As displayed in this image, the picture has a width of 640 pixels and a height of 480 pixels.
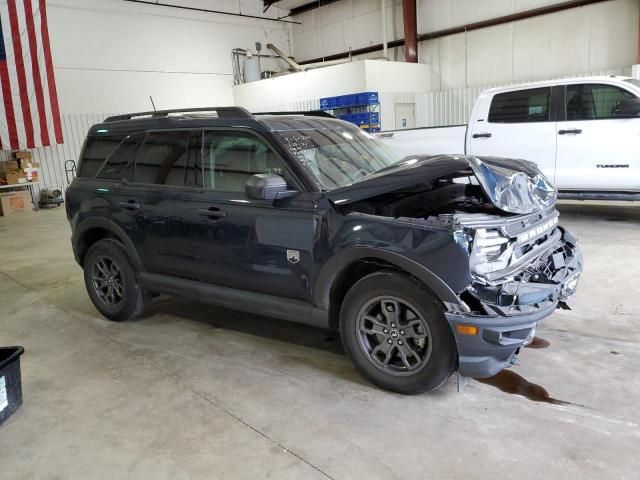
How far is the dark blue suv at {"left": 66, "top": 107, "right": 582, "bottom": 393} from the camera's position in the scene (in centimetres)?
278

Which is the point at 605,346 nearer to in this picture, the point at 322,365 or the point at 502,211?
the point at 502,211

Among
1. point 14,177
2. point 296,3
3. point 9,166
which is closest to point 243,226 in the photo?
point 14,177

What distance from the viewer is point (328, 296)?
3.25 metres

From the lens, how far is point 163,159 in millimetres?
4184

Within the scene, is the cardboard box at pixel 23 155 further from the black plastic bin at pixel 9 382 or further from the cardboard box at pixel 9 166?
the black plastic bin at pixel 9 382

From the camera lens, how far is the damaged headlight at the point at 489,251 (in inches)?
108

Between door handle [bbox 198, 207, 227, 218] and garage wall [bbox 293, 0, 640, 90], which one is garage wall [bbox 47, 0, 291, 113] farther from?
door handle [bbox 198, 207, 227, 218]

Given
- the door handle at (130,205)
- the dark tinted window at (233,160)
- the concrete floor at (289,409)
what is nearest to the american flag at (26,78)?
the concrete floor at (289,409)

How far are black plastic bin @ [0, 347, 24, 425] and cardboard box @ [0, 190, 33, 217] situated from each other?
1189 centimetres

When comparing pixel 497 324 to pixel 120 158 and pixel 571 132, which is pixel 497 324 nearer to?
pixel 120 158

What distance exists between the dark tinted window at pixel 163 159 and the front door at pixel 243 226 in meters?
0.21

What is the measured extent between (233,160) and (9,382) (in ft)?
6.58

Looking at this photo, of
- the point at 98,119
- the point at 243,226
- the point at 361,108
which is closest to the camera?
the point at 243,226

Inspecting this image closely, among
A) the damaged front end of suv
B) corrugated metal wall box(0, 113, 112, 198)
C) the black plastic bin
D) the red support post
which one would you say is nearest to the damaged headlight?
the damaged front end of suv
